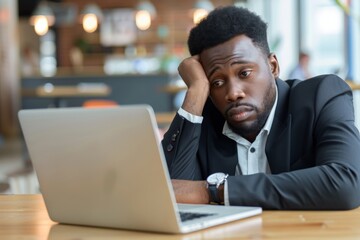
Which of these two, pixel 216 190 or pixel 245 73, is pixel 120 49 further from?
pixel 216 190

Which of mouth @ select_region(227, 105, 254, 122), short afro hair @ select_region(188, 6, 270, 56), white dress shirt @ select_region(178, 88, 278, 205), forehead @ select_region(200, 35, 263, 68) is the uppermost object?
short afro hair @ select_region(188, 6, 270, 56)

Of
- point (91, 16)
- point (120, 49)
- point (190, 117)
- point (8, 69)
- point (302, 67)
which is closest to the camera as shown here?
point (190, 117)

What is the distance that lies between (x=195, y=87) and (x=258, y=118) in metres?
0.18

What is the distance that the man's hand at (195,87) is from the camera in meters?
1.87

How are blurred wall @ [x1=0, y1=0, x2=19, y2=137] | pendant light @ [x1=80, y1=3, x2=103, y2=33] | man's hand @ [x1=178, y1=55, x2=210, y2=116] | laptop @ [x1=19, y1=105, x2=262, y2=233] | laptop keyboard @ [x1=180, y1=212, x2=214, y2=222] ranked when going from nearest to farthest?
laptop @ [x1=19, y1=105, x2=262, y2=233] < laptop keyboard @ [x1=180, y1=212, x2=214, y2=222] < man's hand @ [x1=178, y1=55, x2=210, y2=116] < blurred wall @ [x1=0, y1=0, x2=19, y2=137] < pendant light @ [x1=80, y1=3, x2=103, y2=33]

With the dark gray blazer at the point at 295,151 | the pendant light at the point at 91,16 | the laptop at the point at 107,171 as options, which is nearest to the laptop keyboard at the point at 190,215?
the laptop at the point at 107,171

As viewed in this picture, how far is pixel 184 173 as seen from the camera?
1.87m

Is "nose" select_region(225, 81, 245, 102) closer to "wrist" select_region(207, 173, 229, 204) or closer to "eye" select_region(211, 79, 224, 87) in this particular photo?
"eye" select_region(211, 79, 224, 87)

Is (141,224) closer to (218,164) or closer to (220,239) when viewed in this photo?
(220,239)

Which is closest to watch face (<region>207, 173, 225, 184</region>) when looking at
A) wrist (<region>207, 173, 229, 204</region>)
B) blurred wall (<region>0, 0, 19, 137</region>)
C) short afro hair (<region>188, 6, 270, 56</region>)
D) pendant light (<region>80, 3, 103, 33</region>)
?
wrist (<region>207, 173, 229, 204</region>)

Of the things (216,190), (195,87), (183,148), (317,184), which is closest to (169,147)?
(183,148)

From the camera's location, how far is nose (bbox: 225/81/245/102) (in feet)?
5.82

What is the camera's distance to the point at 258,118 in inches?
71.6

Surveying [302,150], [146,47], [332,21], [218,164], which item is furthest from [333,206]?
[146,47]
